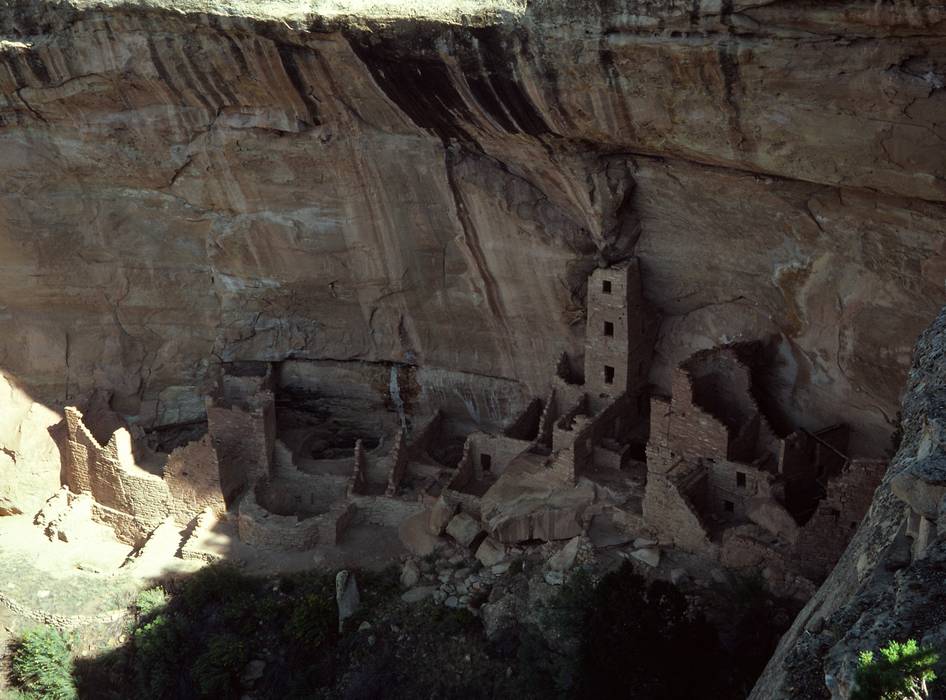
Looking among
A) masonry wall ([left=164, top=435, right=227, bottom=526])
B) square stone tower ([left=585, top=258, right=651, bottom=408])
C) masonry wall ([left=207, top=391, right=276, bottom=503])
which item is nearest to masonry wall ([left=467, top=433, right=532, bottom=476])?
square stone tower ([left=585, top=258, right=651, bottom=408])

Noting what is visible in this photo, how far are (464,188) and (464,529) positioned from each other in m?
4.39

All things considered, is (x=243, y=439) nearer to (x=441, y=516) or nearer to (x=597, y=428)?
(x=441, y=516)

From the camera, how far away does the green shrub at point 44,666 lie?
13.7 metres

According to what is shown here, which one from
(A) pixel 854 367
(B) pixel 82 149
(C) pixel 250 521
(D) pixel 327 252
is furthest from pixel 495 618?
(B) pixel 82 149

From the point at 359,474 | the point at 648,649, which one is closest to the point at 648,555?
the point at 648,649

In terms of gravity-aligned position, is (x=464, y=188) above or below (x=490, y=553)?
above

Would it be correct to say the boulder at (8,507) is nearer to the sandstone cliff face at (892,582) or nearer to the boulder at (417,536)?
the boulder at (417,536)

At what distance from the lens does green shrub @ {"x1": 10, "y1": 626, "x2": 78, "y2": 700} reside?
1366 centimetres

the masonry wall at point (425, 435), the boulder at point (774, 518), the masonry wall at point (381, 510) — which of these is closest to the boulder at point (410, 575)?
the masonry wall at point (381, 510)

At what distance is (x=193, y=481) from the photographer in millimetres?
15078

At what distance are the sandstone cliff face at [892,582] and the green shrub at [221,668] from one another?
796cm

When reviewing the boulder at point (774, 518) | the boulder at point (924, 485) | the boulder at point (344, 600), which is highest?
the boulder at point (924, 485)

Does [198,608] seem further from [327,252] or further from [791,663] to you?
[791,663]

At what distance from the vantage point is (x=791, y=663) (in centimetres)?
544
